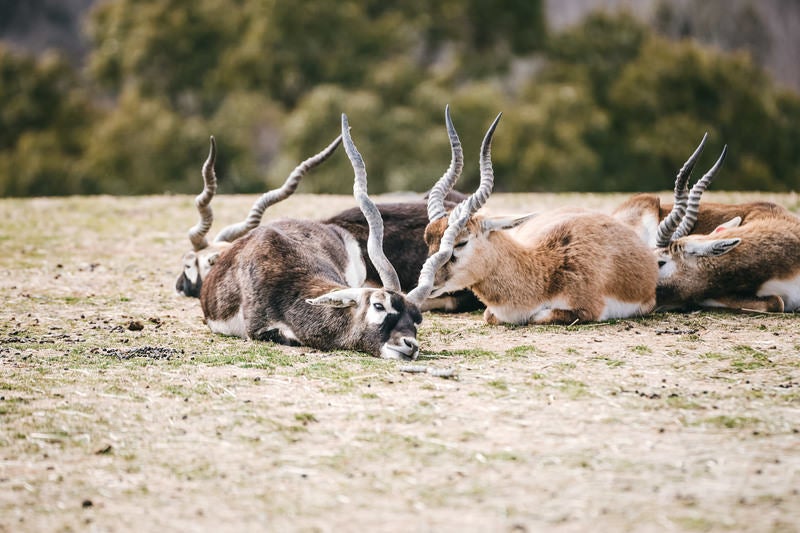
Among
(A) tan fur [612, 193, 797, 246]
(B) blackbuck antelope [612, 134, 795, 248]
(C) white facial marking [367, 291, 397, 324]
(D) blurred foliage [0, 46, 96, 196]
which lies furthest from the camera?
(D) blurred foliage [0, 46, 96, 196]

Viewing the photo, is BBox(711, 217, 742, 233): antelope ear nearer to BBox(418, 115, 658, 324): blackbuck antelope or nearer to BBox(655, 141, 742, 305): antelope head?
BBox(655, 141, 742, 305): antelope head

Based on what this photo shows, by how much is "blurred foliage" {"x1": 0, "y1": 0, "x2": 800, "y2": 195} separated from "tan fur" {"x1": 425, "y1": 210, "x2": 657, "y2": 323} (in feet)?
72.6

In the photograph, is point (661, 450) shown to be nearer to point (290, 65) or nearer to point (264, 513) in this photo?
point (264, 513)

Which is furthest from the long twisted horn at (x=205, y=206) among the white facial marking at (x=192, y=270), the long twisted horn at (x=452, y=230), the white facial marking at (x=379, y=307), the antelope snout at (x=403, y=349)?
the antelope snout at (x=403, y=349)

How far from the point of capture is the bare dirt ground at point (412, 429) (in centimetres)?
407

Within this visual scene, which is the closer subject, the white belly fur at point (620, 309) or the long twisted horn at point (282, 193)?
the white belly fur at point (620, 309)

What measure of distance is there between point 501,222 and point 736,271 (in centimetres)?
220

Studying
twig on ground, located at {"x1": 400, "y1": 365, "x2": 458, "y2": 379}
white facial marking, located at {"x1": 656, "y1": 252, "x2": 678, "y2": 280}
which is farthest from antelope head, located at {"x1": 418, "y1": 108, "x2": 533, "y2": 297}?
white facial marking, located at {"x1": 656, "y1": 252, "x2": 678, "y2": 280}

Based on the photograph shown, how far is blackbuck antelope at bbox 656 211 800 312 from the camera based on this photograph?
8383 mm

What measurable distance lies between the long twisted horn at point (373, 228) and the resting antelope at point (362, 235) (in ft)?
2.92

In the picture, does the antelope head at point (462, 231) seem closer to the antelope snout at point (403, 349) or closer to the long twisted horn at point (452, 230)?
the long twisted horn at point (452, 230)

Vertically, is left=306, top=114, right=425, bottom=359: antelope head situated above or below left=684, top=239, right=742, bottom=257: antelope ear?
below

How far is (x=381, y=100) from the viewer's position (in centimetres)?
3397

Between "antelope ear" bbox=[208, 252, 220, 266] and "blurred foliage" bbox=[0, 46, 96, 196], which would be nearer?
"antelope ear" bbox=[208, 252, 220, 266]
